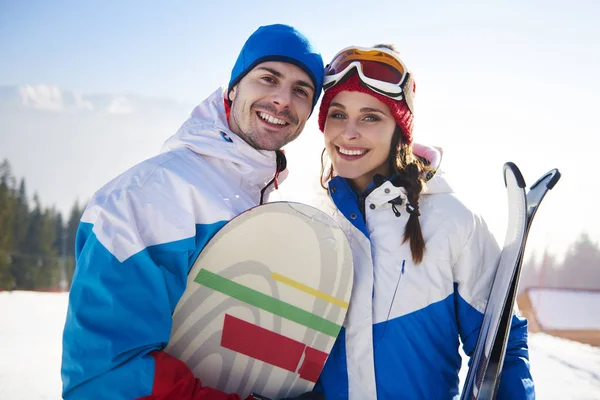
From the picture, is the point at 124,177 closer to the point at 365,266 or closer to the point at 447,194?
the point at 365,266

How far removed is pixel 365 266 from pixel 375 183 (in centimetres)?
42

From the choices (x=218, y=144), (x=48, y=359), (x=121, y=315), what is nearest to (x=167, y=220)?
(x=121, y=315)

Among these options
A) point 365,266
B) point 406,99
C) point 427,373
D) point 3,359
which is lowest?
point 3,359

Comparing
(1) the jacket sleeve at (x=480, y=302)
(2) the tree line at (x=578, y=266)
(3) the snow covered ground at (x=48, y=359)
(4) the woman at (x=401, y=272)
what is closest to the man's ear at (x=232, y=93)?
(4) the woman at (x=401, y=272)

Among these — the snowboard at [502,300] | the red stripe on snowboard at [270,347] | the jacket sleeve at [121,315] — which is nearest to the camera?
the jacket sleeve at [121,315]

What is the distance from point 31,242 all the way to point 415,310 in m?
48.7

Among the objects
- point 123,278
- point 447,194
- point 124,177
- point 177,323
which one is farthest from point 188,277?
point 447,194

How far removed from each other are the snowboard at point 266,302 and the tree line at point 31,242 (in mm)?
38418

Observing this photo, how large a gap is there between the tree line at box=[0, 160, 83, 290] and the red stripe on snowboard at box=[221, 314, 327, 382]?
3844 cm

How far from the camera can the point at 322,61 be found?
103 inches

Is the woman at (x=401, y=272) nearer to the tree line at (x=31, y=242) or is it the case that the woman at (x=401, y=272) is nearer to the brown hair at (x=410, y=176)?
the brown hair at (x=410, y=176)

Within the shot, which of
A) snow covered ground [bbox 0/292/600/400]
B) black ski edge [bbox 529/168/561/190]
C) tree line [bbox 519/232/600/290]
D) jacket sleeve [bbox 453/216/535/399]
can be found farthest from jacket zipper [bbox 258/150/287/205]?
tree line [bbox 519/232/600/290]

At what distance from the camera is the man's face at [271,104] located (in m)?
2.42

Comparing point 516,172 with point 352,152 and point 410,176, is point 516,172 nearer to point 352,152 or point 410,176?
point 410,176
